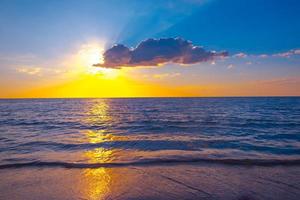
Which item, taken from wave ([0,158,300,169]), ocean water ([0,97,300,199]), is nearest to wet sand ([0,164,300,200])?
ocean water ([0,97,300,199])

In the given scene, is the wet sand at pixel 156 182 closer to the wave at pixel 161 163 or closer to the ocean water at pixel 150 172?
the ocean water at pixel 150 172

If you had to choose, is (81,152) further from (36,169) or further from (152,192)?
(152,192)

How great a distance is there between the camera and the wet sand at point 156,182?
7.34 m

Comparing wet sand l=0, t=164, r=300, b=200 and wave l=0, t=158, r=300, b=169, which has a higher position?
wet sand l=0, t=164, r=300, b=200

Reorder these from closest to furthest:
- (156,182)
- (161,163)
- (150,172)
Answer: (156,182), (150,172), (161,163)

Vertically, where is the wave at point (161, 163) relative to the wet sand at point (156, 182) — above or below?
below

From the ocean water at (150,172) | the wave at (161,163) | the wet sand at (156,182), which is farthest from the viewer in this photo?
the wave at (161,163)

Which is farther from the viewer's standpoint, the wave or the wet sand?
the wave

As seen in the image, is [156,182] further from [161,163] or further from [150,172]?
[161,163]

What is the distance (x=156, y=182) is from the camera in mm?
8469

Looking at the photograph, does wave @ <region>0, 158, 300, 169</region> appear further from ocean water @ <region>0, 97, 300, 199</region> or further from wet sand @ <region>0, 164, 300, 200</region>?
wet sand @ <region>0, 164, 300, 200</region>

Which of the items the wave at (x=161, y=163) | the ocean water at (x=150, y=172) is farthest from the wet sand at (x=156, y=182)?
the wave at (x=161, y=163)

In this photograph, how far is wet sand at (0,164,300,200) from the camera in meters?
7.34

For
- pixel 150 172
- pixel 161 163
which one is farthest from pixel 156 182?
pixel 161 163
